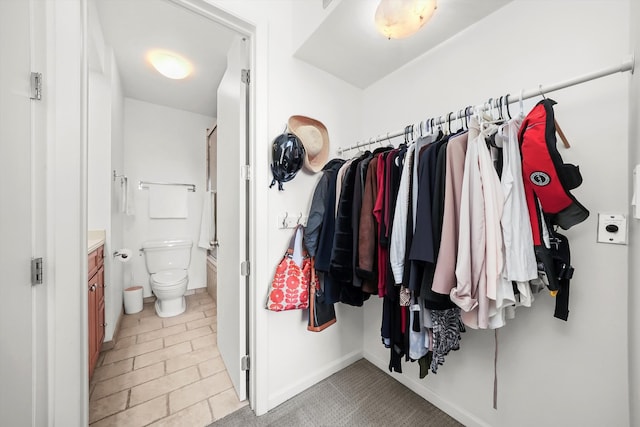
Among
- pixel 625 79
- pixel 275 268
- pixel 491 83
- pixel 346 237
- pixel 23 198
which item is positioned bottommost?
pixel 275 268

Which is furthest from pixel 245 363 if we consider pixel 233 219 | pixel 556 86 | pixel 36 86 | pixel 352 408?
pixel 556 86

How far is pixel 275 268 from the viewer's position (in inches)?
57.1

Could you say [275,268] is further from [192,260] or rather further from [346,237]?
[192,260]

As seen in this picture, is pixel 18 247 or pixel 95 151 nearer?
pixel 18 247

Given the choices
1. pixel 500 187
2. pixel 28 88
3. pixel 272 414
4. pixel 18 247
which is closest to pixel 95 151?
pixel 28 88

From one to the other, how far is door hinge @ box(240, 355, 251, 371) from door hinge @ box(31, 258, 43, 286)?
1047 mm

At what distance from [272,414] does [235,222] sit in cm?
119

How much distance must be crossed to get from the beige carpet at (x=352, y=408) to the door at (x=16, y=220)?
37.8 inches

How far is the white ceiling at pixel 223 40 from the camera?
4.03 feet

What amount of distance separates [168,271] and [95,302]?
4.41 ft

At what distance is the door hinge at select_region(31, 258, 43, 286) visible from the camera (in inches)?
30.9

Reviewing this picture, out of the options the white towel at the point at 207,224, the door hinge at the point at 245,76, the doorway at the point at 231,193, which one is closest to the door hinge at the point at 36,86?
the doorway at the point at 231,193

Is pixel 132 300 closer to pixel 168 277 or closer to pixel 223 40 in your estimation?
pixel 168 277

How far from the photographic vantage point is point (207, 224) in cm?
316
